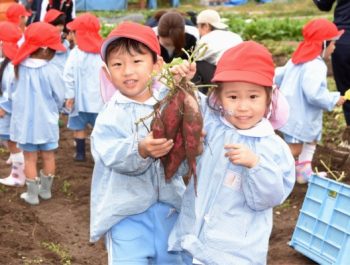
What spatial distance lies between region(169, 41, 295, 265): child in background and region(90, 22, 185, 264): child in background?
20cm

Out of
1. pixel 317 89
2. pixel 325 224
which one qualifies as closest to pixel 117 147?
pixel 325 224

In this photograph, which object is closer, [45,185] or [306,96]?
[45,185]

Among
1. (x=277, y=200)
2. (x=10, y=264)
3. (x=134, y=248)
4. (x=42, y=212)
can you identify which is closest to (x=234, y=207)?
(x=277, y=200)

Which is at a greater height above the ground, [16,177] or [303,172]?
[303,172]

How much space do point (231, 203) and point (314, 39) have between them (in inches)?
158

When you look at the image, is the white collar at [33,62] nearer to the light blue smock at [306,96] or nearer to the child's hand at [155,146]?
the light blue smock at [306,96]

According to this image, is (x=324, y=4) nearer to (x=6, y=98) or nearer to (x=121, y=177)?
(x=6, y=98)

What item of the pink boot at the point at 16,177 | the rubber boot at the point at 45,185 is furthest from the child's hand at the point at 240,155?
the pink boot at the point at 16,177

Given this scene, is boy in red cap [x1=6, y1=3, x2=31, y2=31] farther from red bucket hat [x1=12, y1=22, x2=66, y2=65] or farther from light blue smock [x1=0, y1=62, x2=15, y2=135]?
red bucket hat [x1=12, y1=22, x2=66, y2=65]

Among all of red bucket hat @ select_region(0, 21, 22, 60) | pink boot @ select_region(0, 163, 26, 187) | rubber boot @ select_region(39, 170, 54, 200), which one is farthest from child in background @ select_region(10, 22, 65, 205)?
red bucket hat @ select_region(0, 21, 22, 60)

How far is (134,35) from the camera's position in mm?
3229

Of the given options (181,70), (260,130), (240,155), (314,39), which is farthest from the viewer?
(314,39)

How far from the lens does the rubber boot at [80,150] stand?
770 cm

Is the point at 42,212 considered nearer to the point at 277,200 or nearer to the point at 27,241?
the point at 27,241
